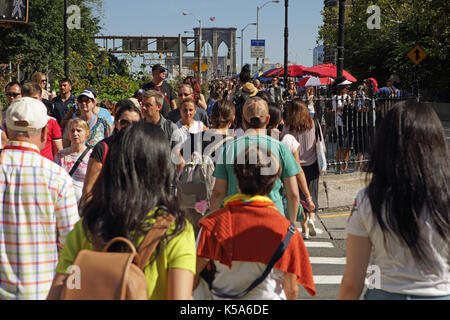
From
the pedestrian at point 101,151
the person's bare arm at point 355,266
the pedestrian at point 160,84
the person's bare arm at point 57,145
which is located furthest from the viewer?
the pedestrian at point 160,84

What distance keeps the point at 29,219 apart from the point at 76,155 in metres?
2.97

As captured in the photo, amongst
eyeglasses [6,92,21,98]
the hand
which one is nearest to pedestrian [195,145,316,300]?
the hand

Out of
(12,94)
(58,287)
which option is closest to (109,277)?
(58,287)

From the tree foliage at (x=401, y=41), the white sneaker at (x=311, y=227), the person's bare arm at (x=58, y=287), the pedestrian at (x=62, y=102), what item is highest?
the tree foliage at (x=401, y=41)

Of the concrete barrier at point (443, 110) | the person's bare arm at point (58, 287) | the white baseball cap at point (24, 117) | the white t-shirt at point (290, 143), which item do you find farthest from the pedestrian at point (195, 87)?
the concrete barrier at point (443, 110)

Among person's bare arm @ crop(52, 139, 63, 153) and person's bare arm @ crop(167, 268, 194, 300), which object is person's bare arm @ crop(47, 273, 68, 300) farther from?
person's bare arm @ crop(52, 139, 63, 153)

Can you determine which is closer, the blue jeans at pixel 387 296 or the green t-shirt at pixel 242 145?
the blue jeans at pixel 387 296

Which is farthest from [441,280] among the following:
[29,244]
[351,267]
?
[29,244]

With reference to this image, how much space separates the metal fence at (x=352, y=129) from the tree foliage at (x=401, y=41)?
10.8m

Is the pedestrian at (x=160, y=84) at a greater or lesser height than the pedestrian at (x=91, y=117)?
greater

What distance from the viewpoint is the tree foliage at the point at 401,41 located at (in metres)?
28.7

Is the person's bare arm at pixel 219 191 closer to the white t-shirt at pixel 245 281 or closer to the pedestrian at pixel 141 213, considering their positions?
the white t-shirt at pixel 245 281

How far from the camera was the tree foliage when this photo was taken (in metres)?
28.7

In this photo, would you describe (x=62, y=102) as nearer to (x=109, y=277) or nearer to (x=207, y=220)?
(x=207, y=220)
